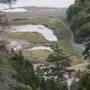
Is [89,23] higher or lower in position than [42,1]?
higher

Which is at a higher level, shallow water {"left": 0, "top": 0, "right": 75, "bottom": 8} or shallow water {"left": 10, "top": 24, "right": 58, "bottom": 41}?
Result: shallow water {"left": 10, "top": 24, "right": 58, "bottom": 41}

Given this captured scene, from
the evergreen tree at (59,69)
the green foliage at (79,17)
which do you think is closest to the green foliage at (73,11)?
the green foliage at (79,17)

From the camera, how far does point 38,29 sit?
85.9 m

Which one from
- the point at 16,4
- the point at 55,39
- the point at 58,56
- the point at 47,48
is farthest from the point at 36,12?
the point at 58,56

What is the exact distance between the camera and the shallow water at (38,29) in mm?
80000

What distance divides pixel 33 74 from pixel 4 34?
140ft

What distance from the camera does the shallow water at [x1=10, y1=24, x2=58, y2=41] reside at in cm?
8000

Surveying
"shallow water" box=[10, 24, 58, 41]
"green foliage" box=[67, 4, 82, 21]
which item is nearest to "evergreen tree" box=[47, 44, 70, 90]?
"shallow water" box=[10, 24, 58, 41]

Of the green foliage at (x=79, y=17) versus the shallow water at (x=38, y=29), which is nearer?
the green foliage at (x=79, y=17)

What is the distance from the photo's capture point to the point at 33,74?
39406mm

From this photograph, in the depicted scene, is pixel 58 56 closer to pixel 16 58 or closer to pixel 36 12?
pixel 16 58

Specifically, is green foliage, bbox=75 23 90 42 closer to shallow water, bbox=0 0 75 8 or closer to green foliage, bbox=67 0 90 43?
green foliage, bbox=67 0 90 43

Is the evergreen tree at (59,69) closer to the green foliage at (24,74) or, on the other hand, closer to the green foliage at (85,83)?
the green foliage at (24,74)

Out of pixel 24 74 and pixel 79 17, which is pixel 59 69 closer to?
pixel 24 74
